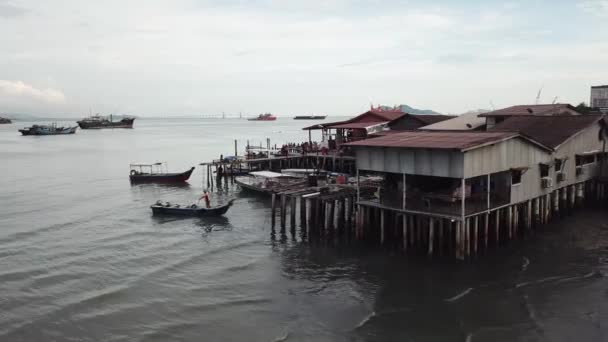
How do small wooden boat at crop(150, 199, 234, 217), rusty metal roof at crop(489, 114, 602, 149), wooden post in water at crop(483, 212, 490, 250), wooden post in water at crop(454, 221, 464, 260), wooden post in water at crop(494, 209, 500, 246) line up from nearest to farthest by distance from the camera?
wooden post in water at crop(454, 221, 464, 260) → wooden post in water at crop(483, 212, 490, 250) → wooden post in water at crop(494, 209, 500, 246) → rusty metal roof at crop(489, 114, 602, 149) → small wooden boat at crop(150, 199, 234, 217)

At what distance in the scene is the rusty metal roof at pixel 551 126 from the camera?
97.9 ft

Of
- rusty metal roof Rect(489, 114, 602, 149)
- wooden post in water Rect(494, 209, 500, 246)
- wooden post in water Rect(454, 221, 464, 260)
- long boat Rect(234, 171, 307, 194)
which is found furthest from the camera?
long boat Rect(234, 171, 307, 194)

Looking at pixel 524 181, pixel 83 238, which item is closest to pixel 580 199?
pixel 524 181

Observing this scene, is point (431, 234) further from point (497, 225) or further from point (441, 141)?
point (441, 141)

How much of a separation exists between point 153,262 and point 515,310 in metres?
17.0

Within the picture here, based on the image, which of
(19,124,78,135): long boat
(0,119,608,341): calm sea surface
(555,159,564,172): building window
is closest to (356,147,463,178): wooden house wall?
(0,119,608,341): calm sea surface

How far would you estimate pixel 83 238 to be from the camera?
30234 mm

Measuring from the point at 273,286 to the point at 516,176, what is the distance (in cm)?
1349

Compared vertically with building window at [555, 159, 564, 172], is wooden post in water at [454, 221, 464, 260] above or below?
below

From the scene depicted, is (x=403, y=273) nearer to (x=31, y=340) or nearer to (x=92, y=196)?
(x=31, y=340)

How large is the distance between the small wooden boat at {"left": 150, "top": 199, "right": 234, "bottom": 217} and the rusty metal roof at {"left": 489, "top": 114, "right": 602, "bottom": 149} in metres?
18.4

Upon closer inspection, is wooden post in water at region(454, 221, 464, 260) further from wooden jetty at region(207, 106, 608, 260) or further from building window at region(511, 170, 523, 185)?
building window at region(511, 170, 523, 185)

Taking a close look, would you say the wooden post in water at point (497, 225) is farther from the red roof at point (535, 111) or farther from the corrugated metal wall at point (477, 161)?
the red roof at point (535, 111)

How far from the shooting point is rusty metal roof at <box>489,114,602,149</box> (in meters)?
29.8
